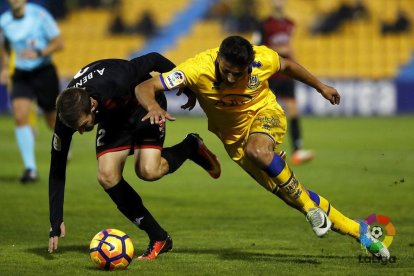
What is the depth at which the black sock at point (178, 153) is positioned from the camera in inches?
312

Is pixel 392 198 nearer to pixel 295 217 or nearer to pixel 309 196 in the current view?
pixel 295 217

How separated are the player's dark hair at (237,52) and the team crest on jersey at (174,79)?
35 centimetres

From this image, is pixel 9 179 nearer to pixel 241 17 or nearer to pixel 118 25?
pixel 241 17

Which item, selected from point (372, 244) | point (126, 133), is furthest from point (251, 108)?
point (372, 244)

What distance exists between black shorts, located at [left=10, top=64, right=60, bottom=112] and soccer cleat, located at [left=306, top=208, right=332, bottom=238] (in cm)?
653

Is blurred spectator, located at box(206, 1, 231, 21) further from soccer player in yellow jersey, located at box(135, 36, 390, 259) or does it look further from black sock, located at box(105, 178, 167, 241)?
black sock, located at box(105, 178, 167, 241)

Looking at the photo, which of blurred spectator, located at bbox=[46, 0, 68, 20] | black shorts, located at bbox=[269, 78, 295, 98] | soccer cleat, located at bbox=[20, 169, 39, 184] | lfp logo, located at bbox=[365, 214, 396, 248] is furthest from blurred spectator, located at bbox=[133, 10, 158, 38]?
lfp logo, located at bbox=[365, 214, 396, 248]

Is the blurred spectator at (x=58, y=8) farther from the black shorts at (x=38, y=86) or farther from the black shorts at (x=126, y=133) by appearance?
the black shorts at (x=126, y=133)

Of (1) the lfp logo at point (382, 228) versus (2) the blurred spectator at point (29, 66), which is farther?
(2) the blurred spectator at point (29, 66)

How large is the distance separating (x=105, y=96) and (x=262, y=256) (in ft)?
5.73

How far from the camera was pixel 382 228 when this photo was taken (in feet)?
28.6

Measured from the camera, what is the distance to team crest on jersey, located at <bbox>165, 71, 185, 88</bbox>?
690cm

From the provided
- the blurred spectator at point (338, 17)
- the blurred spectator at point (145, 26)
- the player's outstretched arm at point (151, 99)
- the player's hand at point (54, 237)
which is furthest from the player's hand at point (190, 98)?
the blurred spectator at point (145, 26)

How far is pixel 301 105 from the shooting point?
26.5 metres
